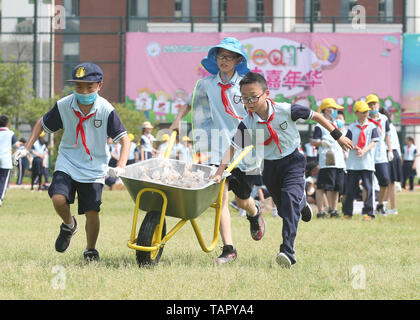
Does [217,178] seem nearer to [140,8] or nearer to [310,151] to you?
[310,151]

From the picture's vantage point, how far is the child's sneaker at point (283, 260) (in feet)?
21.0

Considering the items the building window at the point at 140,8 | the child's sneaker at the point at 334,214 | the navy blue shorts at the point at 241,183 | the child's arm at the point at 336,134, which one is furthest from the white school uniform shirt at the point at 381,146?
the building window at the point at 140,8

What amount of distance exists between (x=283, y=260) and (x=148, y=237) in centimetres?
115

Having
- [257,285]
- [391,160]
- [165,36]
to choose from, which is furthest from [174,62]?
[257,285]

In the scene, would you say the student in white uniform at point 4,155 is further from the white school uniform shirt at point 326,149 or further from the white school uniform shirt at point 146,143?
the white school uniform shirt at point 326,149

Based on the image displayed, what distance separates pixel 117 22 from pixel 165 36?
15.3 ft

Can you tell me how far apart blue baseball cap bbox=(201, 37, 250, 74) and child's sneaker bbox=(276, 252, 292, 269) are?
73.6 inches

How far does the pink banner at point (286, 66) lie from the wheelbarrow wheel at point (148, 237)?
25.8 metres

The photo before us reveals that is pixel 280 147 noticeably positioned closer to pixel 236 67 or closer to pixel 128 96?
pixel 236 67

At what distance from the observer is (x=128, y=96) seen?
32469mm

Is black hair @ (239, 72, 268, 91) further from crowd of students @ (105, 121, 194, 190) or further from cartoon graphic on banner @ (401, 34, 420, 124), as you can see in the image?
cartoon graphic on banner @ (401, 34, 420, 124)

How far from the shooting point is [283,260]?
21.0 ft

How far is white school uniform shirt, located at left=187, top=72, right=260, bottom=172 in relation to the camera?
23.5ft

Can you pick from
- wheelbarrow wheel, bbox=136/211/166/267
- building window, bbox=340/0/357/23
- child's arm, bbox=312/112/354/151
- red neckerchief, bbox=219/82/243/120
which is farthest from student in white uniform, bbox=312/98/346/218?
building window, bbox=340/0/357/23
